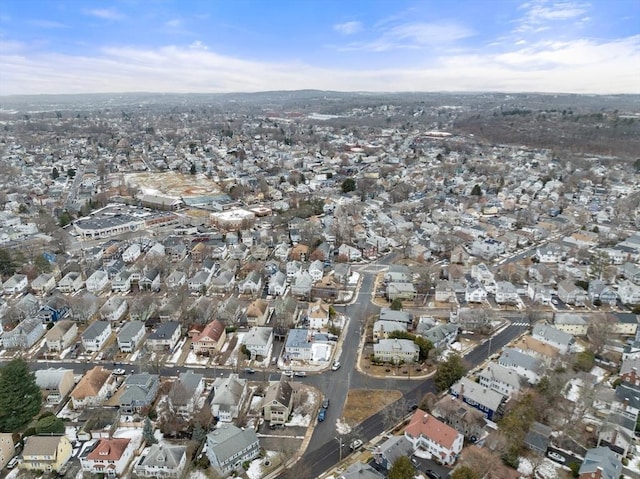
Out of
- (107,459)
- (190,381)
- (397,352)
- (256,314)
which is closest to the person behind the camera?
(107,459)

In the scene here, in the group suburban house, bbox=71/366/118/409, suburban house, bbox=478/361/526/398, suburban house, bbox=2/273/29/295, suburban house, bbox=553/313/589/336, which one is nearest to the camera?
suburban house, bbox=71/366/118/409

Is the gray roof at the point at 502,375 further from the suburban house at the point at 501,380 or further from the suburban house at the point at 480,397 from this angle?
the suburban house at the point at 480,397

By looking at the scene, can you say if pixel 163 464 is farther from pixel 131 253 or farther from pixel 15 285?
pixel 131 253

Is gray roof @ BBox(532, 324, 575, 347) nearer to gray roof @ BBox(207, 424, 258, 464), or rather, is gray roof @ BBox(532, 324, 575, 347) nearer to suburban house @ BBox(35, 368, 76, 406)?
gray roof @ BBox(207, 424, 258, 464)

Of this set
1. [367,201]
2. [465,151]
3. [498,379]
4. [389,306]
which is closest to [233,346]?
[389,306]

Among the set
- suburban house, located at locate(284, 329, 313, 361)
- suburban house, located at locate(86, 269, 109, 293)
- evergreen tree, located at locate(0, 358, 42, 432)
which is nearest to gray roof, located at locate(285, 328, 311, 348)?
suburban house, located at locate(284, 329, 313, 361)

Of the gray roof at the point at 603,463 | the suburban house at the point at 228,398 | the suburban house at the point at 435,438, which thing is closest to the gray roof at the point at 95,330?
the suburban house at the point at 228,398

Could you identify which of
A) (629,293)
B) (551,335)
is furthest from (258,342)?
(629,293)
